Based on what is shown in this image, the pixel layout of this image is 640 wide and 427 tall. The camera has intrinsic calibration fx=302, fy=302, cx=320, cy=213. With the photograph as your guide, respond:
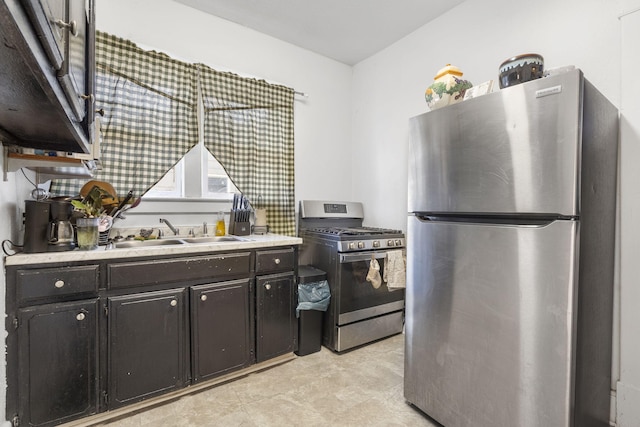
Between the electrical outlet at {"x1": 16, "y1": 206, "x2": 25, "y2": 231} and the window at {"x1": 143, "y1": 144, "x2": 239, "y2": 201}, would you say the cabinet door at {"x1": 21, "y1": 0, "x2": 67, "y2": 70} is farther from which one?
the window at {"x1": 143, "y1": 144, "x2": 239, "y2": 201}

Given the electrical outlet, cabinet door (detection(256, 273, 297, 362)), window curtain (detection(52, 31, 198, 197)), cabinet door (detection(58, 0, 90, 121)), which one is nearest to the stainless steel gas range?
cabinet door (detection(256, 273, 297, 362))

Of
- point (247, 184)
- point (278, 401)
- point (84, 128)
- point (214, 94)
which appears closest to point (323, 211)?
point (247, 184)

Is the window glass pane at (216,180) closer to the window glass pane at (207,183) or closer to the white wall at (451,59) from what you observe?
the window glass pane at (207,183)

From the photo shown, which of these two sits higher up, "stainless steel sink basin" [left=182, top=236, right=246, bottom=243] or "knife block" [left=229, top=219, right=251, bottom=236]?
"knife block" [left=229, top=219, right=251, bottom=236]

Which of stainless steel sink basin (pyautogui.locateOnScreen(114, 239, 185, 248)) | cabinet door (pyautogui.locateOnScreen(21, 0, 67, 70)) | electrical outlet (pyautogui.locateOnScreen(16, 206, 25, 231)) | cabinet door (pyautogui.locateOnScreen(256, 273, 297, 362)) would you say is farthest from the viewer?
cabinet door (pyautogui.locateOnScreen(256, 273, 297, 362))

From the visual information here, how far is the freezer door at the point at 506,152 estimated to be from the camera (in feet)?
3.68

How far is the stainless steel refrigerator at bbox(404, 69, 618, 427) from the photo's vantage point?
3.74ft

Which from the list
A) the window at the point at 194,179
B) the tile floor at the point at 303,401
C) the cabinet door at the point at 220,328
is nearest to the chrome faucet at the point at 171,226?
the window at the point at 194,179

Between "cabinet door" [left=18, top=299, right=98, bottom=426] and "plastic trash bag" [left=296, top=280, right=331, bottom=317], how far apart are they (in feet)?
4.17

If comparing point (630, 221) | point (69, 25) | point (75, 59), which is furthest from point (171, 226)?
point (630, 221)

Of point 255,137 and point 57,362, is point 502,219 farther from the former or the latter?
point 57,362

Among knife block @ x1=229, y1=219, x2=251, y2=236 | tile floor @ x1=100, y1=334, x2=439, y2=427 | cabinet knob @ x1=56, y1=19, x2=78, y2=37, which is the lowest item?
tile floor @ x1=100, y1=334, x2=439, y2=427

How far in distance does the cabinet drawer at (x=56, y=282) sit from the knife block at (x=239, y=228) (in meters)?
1.06

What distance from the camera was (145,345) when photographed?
170cm
